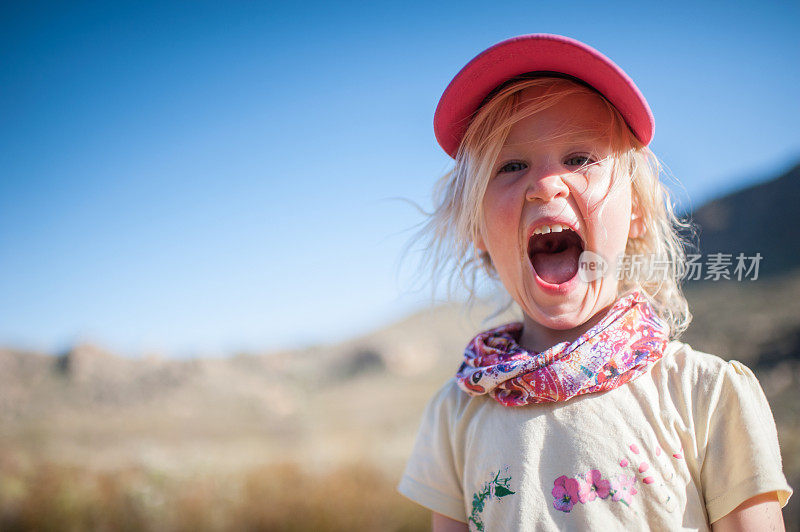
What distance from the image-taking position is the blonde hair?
140cm

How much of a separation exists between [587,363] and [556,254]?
1.15ft

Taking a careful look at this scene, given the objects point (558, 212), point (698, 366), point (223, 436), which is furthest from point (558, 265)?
point (223, 436)

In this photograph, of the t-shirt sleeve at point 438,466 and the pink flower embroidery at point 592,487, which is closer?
the pink flower embroidery at point 592,487

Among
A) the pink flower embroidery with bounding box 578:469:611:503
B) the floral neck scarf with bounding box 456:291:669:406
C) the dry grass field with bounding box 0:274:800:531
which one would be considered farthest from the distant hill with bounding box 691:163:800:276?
the pink flower embroidery with bounding box 578:469:611:503

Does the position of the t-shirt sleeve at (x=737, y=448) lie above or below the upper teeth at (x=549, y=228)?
below

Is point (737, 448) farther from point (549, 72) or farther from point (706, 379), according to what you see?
point (549, 72)

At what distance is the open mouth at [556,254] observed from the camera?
4.54ft

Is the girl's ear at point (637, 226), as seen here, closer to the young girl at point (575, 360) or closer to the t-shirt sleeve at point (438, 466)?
the young girl at point (575, 360)

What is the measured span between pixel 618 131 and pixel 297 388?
35.3 feet

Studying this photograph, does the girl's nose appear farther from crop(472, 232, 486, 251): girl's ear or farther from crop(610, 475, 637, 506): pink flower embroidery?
crop(610, 475, 637, 506): pink flower embroidery

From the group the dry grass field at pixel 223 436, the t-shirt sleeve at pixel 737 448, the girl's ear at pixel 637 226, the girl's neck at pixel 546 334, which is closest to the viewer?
the t-shirt sleeve at pixel 737 448

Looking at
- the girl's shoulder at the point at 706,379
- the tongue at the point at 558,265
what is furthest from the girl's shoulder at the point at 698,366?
the tongue at the point at 558,265

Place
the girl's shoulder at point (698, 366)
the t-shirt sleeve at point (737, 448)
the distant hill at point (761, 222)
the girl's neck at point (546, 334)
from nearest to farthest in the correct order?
the t-shirt sleeve at point (737, 448)
the girl's shoulder at point (698, 366)
the girl's neck at point (546, 334)
the distant hill at point (761, 222)

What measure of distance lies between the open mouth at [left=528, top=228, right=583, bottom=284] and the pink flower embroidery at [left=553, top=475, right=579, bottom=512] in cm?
52
